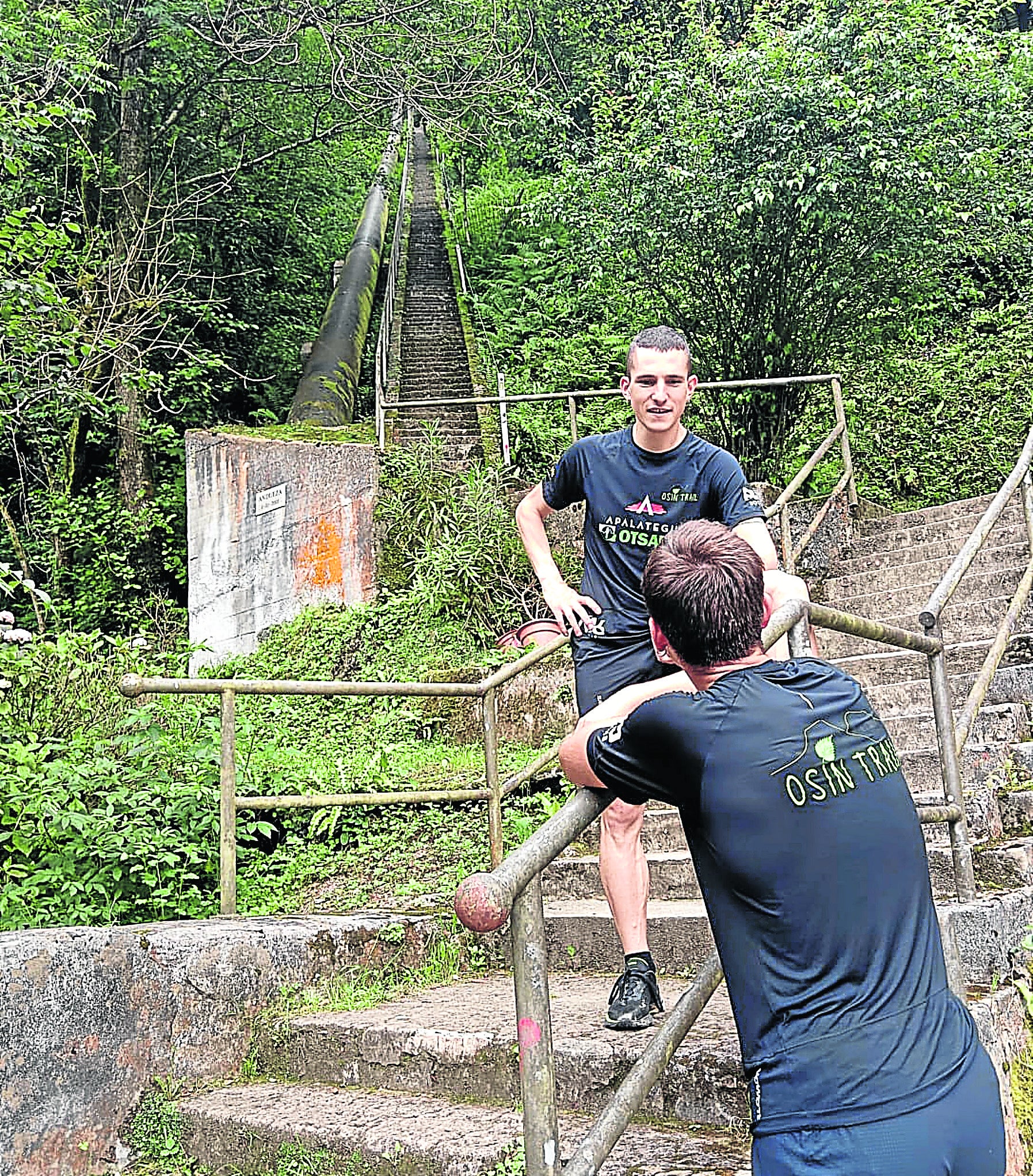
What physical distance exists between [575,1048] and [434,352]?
12251 millimetres

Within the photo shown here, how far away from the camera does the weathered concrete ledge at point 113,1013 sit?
3184mm

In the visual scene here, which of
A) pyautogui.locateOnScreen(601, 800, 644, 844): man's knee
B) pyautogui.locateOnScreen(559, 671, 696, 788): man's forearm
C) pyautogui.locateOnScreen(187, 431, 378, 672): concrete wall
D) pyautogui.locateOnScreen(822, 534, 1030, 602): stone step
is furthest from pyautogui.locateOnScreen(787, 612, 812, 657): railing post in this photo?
pyautogui.locateOnScreen(187, 431, 378, 672): concrete wall

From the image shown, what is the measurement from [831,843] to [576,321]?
486 inches

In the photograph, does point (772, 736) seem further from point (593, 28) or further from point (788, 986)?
point (593, 28)

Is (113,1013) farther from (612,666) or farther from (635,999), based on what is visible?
(612,666)

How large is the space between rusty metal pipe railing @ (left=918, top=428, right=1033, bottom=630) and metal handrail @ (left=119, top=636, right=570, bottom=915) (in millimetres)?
1120

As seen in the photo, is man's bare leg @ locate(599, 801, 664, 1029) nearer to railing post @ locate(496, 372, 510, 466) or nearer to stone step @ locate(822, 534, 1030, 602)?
stone step @ locate(822, 534, 1030, 602)

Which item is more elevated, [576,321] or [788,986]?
[576,321]

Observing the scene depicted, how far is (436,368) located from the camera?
13.9 m

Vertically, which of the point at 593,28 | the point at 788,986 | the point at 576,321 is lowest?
the point at 788,986

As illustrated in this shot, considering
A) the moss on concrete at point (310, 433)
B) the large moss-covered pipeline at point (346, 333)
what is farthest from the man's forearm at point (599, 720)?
the large moss-covered pipeline at point (346, 333)

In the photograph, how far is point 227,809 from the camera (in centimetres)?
416

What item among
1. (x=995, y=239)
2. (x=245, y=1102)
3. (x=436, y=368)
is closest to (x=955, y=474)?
(x=995, y=239)

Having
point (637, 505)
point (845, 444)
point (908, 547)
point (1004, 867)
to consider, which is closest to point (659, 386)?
point (637, 505)
